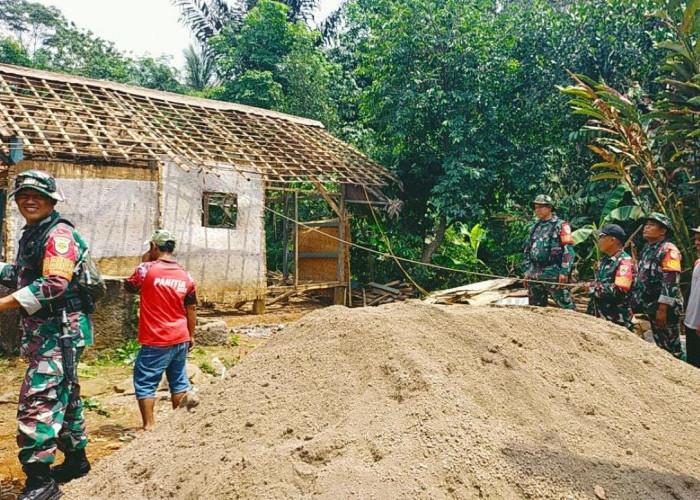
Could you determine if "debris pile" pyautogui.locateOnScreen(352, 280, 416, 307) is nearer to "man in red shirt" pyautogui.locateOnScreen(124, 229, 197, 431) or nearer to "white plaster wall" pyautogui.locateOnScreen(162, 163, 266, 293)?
"white plaster wall" pyautogui.locateOnScreen(162, 163, 266, 293)

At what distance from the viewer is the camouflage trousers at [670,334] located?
4.99 m

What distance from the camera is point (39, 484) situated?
2.88 m

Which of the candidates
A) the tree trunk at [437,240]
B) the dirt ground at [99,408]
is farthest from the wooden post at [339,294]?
the dirt ground at [99,408]

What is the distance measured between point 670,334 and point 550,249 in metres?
1.50

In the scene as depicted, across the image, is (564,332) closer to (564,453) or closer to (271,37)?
(564,453)

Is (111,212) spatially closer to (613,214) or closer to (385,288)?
(385,288)

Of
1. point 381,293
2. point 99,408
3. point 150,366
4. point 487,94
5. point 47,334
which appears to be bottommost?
point 99,408

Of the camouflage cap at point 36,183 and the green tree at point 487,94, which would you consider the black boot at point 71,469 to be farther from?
the green tree at point 487,94

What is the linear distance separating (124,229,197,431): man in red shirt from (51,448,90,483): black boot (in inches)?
28.1

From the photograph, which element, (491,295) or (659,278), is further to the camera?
(491,295)

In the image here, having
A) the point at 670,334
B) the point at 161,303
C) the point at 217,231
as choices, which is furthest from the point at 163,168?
the point at 670,334

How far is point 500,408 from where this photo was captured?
2.79 m

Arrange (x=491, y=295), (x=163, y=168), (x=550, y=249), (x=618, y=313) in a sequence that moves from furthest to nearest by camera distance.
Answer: (x=163, y=168)
(x=491, y=295)
(x=550, y=249)
(x=618, y=313)

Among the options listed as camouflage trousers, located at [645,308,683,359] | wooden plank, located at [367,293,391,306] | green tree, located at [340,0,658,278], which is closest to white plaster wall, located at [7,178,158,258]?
wooden plank, located at [367,293,391,306]
